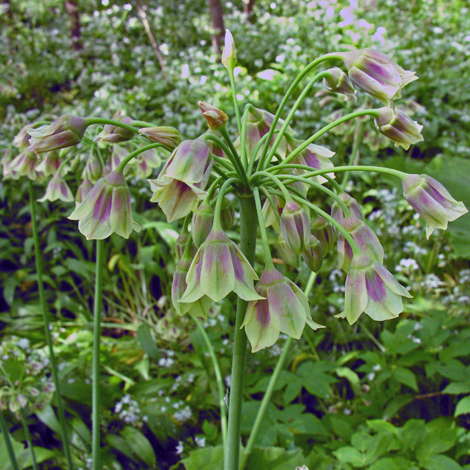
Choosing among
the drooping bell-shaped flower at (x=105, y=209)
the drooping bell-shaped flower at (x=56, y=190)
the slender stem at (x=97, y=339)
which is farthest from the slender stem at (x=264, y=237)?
the drooping bell-shaped flower at (x=56, y=190)

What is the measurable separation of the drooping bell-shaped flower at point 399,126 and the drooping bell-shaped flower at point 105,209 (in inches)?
20.5

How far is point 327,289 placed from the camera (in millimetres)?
3256

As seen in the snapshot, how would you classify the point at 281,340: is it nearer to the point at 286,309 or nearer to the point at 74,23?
the point at 286,309

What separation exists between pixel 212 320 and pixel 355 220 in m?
1.92

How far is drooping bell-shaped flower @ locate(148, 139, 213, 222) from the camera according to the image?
0.71 m

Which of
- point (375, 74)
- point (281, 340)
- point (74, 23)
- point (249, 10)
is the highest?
point (375, 74)

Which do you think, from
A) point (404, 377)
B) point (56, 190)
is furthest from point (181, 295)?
point (404, 377)

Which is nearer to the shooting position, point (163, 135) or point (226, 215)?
point (163, 135)

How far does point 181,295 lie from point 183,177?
0.86 ft

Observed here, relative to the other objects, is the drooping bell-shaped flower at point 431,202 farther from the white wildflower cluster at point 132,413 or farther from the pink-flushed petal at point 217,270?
the white wildflower cluster at point 132,413

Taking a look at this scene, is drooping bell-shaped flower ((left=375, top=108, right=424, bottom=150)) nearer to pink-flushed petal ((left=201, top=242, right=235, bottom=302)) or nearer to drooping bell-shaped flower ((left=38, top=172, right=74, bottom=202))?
pink-flushed petal ((left=201, top=242, right=235, bottom=302))

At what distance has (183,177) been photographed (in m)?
0.70

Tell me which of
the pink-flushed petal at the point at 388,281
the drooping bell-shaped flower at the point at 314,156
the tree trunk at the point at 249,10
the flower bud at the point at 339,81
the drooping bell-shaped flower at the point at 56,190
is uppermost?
the flower bud at the point at 339,81

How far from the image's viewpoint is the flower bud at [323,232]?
0.88 m
